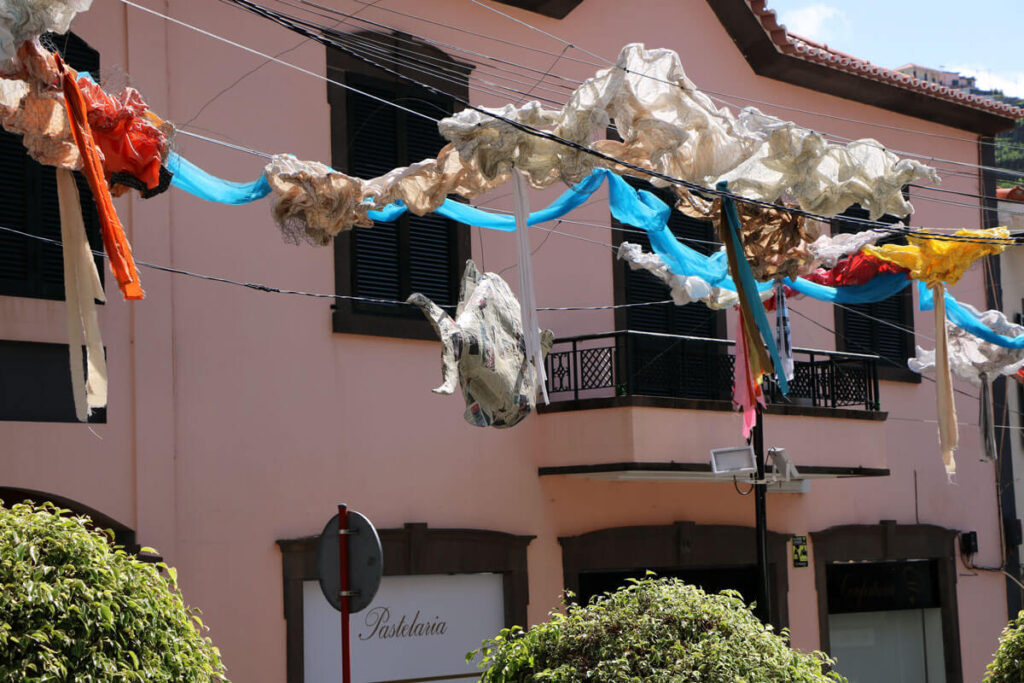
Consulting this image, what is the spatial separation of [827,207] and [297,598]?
268 inches

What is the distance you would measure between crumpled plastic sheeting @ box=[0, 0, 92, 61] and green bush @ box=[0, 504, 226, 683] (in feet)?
8.04

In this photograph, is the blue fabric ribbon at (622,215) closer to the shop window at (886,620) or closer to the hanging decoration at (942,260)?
the hanging decoration at (942,260)

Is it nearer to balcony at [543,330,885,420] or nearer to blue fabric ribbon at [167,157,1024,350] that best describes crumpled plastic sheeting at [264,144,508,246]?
blue fabric ribbon at [167,157,1024,350]

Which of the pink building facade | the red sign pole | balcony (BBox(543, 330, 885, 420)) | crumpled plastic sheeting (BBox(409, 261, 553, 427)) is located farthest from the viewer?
balcony (BBox(543, 330, 885, 420))

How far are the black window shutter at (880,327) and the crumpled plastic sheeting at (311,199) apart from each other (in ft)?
38.1

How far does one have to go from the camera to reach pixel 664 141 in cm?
888

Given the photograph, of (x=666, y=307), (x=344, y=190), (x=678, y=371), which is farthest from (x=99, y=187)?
(x=666, y=307)

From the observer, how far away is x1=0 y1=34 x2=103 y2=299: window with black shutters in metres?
12.3

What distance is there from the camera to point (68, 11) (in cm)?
729

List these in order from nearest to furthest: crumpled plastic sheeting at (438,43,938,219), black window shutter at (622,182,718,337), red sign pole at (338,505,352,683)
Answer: crumpled plastic sheeting at (438,43,938,219)
red sign pole at (338,505,352,683)
black window shutter at (622,182,718,337)

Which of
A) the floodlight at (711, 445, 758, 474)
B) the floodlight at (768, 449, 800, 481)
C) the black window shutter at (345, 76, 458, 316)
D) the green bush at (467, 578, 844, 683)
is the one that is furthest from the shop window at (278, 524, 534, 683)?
the green bush at (467, 578, 844, 683)

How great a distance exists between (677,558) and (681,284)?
5297 millimetres

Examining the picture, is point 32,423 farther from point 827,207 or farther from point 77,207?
point 827,207

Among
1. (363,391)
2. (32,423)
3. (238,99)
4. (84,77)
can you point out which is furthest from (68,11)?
(363,391)
